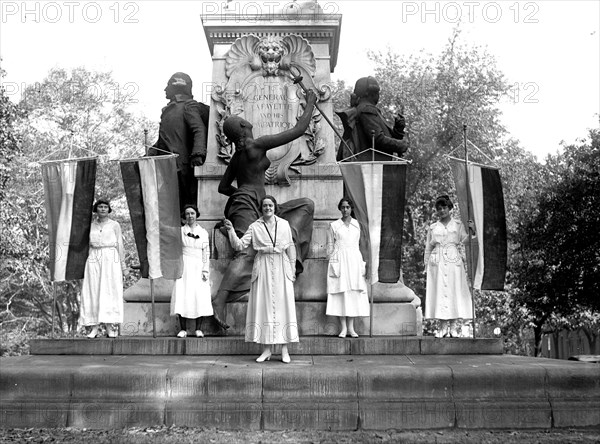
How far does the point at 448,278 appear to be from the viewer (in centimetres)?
1165

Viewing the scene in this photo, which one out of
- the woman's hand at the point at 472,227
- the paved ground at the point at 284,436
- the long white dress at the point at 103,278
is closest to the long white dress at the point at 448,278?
the woman's hand at the point at 472,227

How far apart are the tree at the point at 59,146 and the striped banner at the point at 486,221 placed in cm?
1919

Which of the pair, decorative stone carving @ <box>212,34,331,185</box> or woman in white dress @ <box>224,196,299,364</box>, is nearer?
woman in white dress @ <box>224,196,299,364</box>

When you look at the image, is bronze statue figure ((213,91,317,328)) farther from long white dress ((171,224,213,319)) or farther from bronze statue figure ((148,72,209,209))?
bronze statue figure ((148,72,209,209))

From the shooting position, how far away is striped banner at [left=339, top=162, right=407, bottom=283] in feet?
36.2

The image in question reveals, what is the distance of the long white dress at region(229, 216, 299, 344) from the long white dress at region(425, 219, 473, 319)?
2878mm

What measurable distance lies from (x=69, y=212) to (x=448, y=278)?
5.39 meters

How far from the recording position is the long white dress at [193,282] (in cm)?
1107

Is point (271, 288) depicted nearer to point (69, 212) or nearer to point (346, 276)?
point (346, 276)

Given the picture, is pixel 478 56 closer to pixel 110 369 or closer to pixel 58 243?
pixel 58 243

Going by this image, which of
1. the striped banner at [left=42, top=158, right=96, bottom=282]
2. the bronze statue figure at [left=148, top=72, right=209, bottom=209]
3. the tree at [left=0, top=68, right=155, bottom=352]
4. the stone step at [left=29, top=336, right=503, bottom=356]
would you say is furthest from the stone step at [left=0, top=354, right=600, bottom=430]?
the tree at [left=0, top=68, right=155, bottom=352]

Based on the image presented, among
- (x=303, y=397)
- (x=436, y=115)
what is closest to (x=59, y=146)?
(x=436, y=115)

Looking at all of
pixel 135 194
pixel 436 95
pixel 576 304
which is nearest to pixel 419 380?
pixel 135 194

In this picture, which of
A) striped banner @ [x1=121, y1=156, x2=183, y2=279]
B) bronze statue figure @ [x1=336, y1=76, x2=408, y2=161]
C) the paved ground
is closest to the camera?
the paved ground
